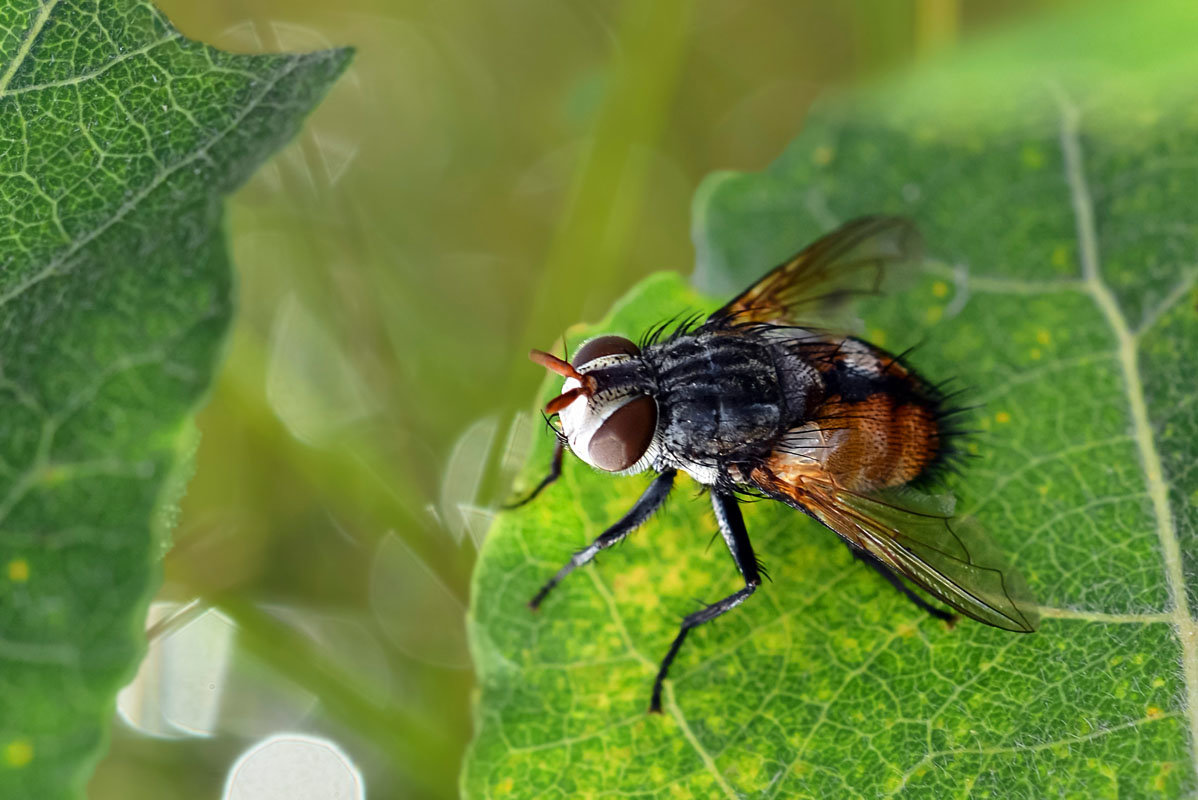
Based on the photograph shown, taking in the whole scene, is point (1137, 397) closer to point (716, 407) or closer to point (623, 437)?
point (716, 407)

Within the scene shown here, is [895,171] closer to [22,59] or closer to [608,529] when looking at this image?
[608,529]

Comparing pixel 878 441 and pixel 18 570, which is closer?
pixel 18 570

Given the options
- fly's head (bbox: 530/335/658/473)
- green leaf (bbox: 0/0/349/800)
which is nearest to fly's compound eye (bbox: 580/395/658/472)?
fly's head (bbox: 530/335/658/473)

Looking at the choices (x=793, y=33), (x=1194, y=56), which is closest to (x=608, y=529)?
(x=1194, y=56)

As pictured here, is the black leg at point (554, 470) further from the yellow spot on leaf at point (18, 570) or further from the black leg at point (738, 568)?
the yellow spot on leaf at point (18, 570)

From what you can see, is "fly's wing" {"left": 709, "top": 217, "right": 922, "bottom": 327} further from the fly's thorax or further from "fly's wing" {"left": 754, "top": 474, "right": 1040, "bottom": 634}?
"fly's wing" {"left": 754, "top": 474, "right": 1040, "bottom": 634}

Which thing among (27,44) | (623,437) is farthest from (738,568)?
(27,44)

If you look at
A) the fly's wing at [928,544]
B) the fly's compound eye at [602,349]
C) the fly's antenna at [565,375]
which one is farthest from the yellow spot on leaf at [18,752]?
the fly's wing at [928,544]
